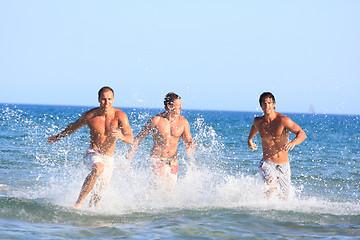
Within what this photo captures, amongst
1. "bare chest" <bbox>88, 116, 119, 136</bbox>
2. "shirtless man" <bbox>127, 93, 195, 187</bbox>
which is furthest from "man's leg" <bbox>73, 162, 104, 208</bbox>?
"shirtless man" <bbox>127, 93, 195, 187</bbox>

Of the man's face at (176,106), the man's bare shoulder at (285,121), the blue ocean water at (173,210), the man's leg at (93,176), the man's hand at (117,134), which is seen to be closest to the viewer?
the blue ocean water at (173,210)

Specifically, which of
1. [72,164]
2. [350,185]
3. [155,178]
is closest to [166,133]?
[155,178]

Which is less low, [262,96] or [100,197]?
[262,96]

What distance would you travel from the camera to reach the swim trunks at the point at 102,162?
269 inches

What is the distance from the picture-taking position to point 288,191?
741 centimetres

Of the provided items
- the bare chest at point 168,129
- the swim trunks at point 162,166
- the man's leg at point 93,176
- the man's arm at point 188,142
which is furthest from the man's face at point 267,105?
the man's leg at point 93,176

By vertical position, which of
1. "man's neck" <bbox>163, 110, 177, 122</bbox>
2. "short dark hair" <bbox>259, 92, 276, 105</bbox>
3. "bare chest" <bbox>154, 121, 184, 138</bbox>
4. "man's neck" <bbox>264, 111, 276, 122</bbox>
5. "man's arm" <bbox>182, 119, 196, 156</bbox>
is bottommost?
"man's arm" <bbox>182, 119, 196, 156</bbox>

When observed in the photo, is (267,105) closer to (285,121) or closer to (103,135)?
(285,121)

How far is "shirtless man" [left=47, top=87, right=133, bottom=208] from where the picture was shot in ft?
22.5

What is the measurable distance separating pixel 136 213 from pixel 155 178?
0.72 m

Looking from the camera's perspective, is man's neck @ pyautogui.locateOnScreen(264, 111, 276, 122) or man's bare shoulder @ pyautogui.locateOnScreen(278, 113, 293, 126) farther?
man's neck @ pyautogui.locateOnScreen(264, 111, 276, 122)

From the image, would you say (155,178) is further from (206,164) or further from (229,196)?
(206,164)

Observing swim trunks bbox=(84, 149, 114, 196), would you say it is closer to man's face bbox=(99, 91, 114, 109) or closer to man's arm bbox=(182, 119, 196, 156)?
man's face bbox=(99, 91, 114, 109)

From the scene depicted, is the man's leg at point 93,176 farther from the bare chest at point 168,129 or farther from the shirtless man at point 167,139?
the bare chest at point 168,129
